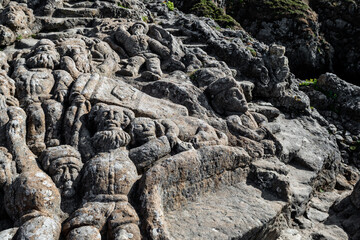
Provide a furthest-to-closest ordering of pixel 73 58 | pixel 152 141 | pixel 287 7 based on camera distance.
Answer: pixel 287 7
pixel 73 58
pixel 152 141

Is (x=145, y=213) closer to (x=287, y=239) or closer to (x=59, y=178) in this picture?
(x=59, y=178)

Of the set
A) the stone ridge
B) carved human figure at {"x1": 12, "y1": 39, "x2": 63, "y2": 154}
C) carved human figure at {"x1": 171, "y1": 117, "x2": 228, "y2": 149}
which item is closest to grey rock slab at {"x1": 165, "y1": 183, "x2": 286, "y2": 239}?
the stone ridge

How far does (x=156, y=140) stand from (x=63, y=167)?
1.52 metres

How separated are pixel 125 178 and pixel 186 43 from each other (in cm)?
737

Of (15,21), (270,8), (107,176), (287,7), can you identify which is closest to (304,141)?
(107,176)

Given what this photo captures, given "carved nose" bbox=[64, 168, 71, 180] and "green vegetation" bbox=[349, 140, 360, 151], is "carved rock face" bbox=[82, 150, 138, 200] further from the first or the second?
"green vegetation" bbox=[349, 140, 360, 151]

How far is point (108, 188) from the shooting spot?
442cm

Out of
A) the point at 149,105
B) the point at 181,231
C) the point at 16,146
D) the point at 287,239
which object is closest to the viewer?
the point at 181,231

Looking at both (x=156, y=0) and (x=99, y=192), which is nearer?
(x=99, y=192)

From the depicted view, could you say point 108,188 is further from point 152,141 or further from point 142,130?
point 142,130

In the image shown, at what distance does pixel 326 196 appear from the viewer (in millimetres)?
7266

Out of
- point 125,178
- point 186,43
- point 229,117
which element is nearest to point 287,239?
point 229,117

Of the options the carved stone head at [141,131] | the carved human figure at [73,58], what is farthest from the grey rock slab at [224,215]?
the carved human figure at [73,58]

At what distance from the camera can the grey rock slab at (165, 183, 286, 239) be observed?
4480mm
